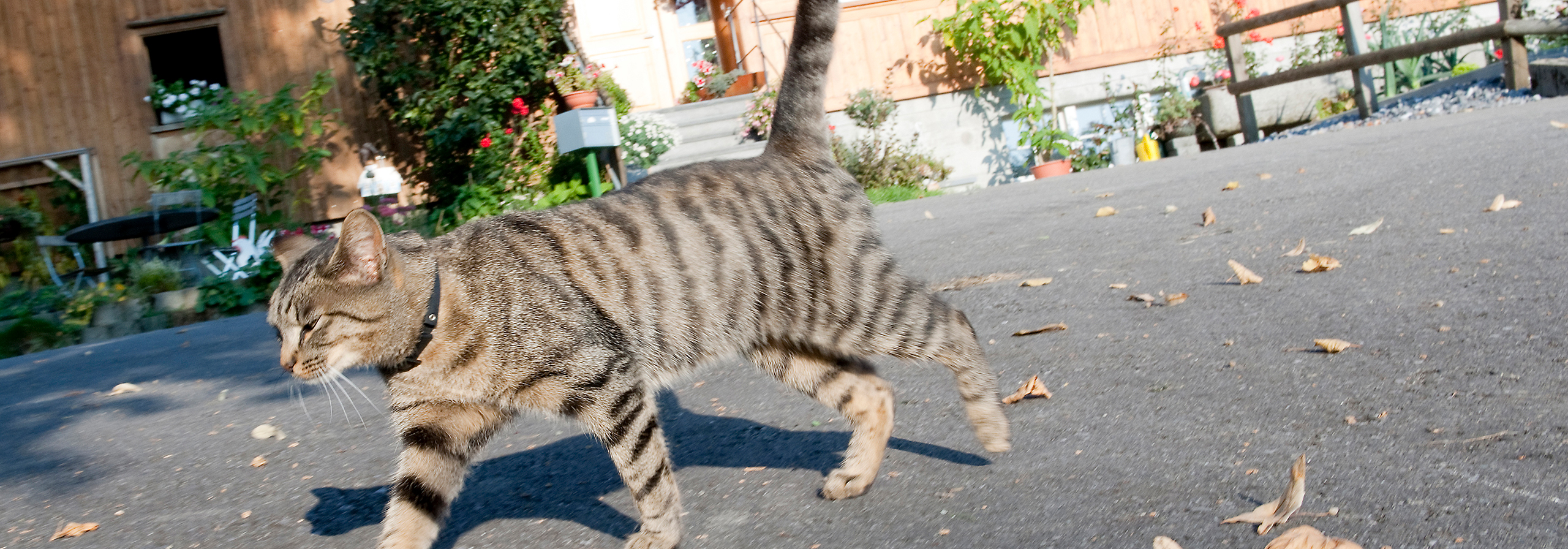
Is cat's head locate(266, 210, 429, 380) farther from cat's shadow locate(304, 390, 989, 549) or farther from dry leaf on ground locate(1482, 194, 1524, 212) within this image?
dry leaf on ground locate(1482, 194, 1524, 212)

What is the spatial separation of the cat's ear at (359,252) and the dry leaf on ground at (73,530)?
153 cm

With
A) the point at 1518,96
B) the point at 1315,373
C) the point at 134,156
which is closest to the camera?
the point at 1315,373

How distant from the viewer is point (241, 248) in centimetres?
1052

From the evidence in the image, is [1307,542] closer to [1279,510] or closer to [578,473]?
[1279,510]

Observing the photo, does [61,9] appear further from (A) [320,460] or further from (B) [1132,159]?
(B) [1132,159]

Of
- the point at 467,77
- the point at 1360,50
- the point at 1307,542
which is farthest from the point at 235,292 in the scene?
the point at 1360,50

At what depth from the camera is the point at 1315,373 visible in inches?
126

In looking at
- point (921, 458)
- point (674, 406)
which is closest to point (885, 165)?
point (674, 406)

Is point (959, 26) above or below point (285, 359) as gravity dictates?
above

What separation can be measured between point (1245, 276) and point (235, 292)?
8.96 meters

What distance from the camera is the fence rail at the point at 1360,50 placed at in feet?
35.5

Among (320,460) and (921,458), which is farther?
(320,460)

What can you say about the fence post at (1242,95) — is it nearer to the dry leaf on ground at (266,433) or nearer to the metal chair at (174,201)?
the dry leaf on ground at (266,433)

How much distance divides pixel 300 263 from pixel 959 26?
12.3 m
